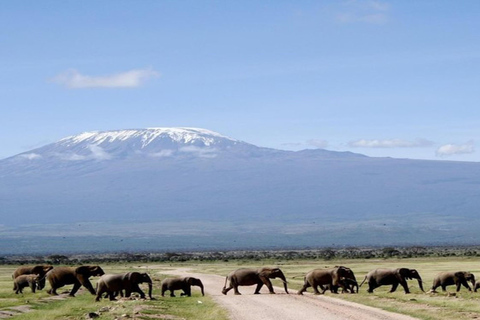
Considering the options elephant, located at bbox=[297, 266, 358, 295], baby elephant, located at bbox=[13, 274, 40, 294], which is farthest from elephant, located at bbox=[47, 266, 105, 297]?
elephant, located at bbox=[297, 266, 358, 295]

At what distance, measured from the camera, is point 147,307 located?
1506 inches

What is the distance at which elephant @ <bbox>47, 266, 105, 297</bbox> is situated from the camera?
151ft

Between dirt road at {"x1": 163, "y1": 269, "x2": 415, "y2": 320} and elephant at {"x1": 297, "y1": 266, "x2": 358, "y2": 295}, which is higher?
elephant at {"x1": 297, "y1": 266, "x2": 358, "y2": 295}

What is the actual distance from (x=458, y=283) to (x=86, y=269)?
61.4 ft

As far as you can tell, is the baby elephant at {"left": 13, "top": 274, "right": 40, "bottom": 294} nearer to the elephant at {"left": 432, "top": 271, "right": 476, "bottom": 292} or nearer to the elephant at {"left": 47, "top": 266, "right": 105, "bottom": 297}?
the elephant at {"left": 47, "top": 266, "right": 105, "bottom": 297}

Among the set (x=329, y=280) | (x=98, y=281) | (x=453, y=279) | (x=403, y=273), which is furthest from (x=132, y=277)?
(x=453, y=279)

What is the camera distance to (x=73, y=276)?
46.8 meters

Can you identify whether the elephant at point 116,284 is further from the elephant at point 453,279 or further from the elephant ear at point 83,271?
the elephant at point 453,279

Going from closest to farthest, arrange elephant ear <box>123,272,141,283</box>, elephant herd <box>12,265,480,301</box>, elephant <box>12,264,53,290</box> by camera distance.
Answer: elephant ear <box>123,272,141,283</box>
elephant herd <box>12,265,480,301</box>
elephant <box>12,264,53,290</box>

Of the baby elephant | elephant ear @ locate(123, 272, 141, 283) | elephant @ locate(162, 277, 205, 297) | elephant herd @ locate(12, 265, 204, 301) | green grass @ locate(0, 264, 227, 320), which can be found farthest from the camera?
the baby elephant

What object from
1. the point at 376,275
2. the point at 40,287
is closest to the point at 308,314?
the point at 376,275

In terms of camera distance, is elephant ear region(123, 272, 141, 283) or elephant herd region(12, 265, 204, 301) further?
elephant ear region(123, 272, 141, 283)

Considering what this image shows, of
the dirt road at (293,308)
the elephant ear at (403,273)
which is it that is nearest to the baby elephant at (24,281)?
the dirt road at (293,308)

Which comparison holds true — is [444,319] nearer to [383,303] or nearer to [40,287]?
[383,303]
